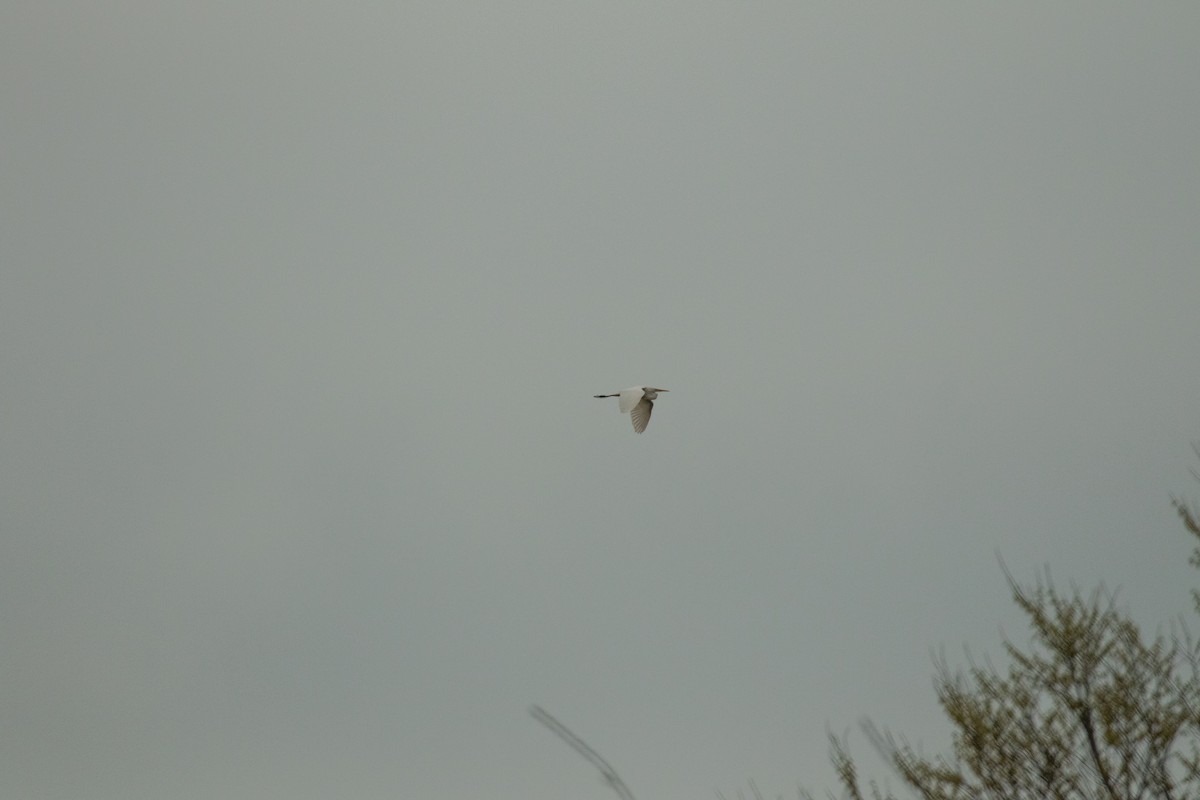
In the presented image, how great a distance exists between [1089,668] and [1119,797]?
A: 1.41 m

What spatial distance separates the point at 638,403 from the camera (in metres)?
18.7

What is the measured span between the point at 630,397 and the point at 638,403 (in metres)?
0.16

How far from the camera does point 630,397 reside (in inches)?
739

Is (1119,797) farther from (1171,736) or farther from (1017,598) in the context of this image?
(1017,598)

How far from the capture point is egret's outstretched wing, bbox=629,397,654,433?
1812 centimetres

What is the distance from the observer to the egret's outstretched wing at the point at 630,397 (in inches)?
728

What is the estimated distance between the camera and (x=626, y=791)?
11.4ft

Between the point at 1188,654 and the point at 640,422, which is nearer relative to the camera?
the point at 1188,654

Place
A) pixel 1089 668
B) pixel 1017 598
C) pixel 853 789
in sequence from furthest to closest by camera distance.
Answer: pixel 1017 598, pixel 1089 668, pixel 853 789

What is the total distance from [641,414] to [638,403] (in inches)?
9.7

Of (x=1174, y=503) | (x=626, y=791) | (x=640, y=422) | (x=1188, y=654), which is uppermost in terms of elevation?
(x=640, y=422)

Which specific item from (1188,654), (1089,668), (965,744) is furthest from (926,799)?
(1188,654)

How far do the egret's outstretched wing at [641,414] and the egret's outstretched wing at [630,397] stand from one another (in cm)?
8

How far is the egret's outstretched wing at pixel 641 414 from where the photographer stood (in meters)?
18.1
